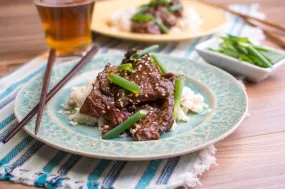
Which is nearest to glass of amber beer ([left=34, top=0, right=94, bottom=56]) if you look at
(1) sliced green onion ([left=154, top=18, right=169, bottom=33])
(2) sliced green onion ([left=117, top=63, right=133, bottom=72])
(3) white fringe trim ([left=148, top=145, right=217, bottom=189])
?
(1) sliced green onion ([left=154, top=18, right=169, bottom=33])

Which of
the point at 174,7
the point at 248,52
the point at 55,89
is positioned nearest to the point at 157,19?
the point at 174,7

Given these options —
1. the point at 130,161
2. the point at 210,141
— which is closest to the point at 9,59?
the point at 130,161

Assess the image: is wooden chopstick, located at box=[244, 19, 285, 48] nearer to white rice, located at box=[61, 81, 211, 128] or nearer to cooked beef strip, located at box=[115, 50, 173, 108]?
white rice, located at box=[61, 81, 211, 128]

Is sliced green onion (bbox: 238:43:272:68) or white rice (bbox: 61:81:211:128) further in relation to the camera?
sliced green onion (bbox: 238:43:272:68)

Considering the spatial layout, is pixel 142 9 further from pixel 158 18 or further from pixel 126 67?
pixel 126 67

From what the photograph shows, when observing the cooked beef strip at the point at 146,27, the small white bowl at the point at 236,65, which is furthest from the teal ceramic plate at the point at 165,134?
the cooked beef strip at the point at 146,27

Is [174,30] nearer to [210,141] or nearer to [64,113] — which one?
[64,113]

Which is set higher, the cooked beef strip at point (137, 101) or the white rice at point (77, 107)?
the cooked beef strip at point (137, 101)

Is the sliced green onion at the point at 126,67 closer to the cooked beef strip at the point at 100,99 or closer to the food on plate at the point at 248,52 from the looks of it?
the cooked beef strip at the point at 100,99
